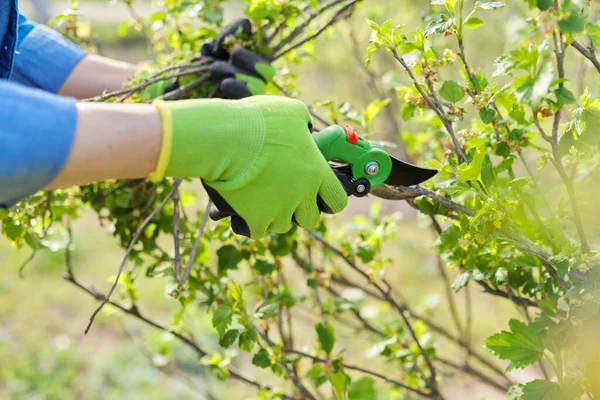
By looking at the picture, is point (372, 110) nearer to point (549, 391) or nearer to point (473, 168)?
point (473, 168)

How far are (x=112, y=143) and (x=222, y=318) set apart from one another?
559 mm

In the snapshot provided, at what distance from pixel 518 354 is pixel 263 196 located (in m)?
0.63

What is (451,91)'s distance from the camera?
1.30 meters

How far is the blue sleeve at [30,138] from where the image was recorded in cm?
99

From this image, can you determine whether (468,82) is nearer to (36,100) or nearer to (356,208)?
(36,100)

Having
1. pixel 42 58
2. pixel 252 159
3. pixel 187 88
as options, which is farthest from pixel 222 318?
pixel 42 58

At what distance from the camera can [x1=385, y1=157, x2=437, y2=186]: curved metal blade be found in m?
1.35

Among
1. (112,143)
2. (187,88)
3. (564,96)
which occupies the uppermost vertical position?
(564,96)

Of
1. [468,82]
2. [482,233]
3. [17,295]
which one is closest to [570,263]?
[482,233]

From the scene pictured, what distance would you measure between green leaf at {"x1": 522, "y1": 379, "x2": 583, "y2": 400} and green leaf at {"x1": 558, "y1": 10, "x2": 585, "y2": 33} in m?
0.72

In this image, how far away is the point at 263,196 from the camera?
124cm

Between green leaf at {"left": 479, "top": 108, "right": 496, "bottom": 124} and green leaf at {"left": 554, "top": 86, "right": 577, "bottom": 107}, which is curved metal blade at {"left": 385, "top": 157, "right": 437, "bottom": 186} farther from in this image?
green leaf at {"left": 554, "top": 86, "right": 577, "bottom": 107}

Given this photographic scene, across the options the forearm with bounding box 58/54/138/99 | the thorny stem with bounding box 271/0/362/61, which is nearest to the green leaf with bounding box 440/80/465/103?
the thorny stem with bounding box 271/0/362/61

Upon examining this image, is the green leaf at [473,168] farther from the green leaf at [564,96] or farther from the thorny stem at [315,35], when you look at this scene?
the thorny stem at [315,35]
